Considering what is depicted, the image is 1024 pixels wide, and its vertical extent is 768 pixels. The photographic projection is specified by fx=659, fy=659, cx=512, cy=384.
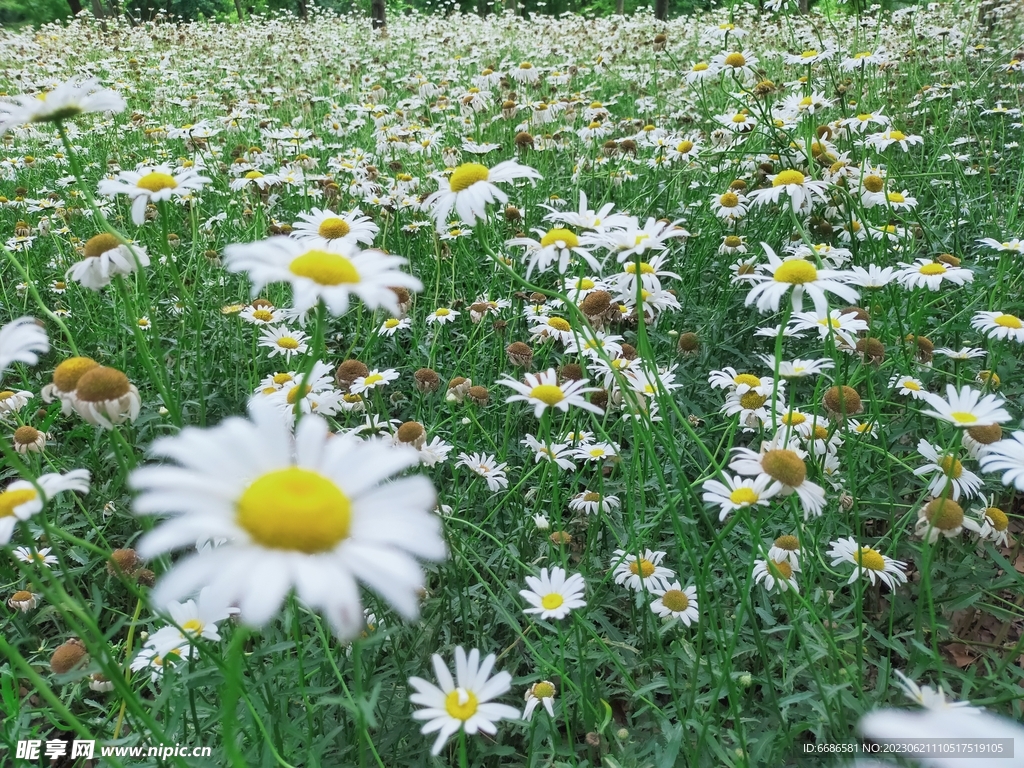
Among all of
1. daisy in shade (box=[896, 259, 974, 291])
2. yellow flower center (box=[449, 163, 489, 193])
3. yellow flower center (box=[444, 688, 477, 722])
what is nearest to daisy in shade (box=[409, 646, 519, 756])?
yellow flower center (box=[444, 688, 477, 722])

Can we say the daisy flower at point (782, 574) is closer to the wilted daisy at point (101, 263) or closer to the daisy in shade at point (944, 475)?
the daisy in shade at point (944, 475)

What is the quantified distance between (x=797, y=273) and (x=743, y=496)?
52cm

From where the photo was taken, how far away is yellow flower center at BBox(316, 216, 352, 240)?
5.74ft

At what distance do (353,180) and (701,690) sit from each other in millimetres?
3320

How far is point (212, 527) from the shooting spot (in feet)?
2.12

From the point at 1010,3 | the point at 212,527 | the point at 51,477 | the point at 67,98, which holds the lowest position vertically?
the point at 51,477

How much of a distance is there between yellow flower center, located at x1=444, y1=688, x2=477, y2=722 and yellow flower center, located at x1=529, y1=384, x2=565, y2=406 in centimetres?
63

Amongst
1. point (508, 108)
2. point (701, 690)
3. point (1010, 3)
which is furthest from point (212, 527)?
point (1010, 3)

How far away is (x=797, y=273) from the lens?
4.87 feet

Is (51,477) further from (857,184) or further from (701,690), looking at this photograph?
(857,184)

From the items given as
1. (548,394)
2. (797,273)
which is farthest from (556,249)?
(797,273)

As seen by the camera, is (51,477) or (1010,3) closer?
(51,477)

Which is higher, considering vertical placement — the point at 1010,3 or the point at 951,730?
the point at 1010,3

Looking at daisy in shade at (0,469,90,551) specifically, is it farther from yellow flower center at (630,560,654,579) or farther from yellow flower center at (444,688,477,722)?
yellow flower center at (630,560,654,579)
